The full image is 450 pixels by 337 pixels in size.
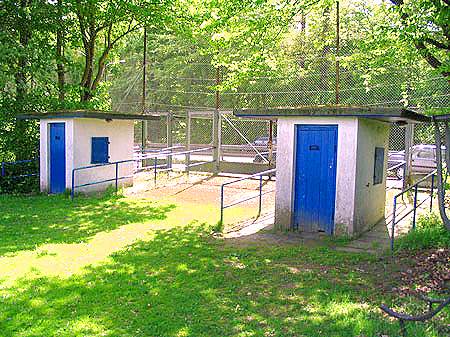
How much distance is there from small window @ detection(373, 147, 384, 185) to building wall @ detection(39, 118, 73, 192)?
8.02 meters

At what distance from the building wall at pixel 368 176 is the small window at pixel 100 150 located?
7.91 metres

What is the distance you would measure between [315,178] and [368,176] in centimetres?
111

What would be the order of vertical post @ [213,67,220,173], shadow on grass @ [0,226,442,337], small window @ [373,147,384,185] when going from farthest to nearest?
vertical post @ [213,67,220,173] → small window @ [373,147,384,185] → shadow on grass @ [0,226,442,337]

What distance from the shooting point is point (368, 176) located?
9.07 m

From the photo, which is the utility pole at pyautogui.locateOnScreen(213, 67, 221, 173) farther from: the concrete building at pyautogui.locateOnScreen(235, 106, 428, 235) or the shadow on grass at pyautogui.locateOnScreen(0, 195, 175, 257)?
the concrete building at pyautogui.locateOnScreen(235, 106, 428, 235)

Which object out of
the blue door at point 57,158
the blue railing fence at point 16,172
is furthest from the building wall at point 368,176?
the blue railing fence at point 16,172

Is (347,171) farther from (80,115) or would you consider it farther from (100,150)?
(100,150)

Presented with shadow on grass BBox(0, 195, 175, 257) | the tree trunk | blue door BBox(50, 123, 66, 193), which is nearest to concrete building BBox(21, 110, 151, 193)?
blue door BBox(50, 123, 66, 193)

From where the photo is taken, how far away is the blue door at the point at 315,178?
865 cm

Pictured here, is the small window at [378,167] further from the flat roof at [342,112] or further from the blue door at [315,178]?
the blue door at [315,178]

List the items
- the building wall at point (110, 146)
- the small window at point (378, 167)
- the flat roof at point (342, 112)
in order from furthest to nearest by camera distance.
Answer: the building wall at point (110, 146), the small window at point (378, 167), the flat roof at point (342, 112)

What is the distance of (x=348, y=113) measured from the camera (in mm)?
8070

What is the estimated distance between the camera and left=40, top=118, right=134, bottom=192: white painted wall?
42.2ft

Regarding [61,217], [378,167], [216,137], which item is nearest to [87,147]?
[61,217]
